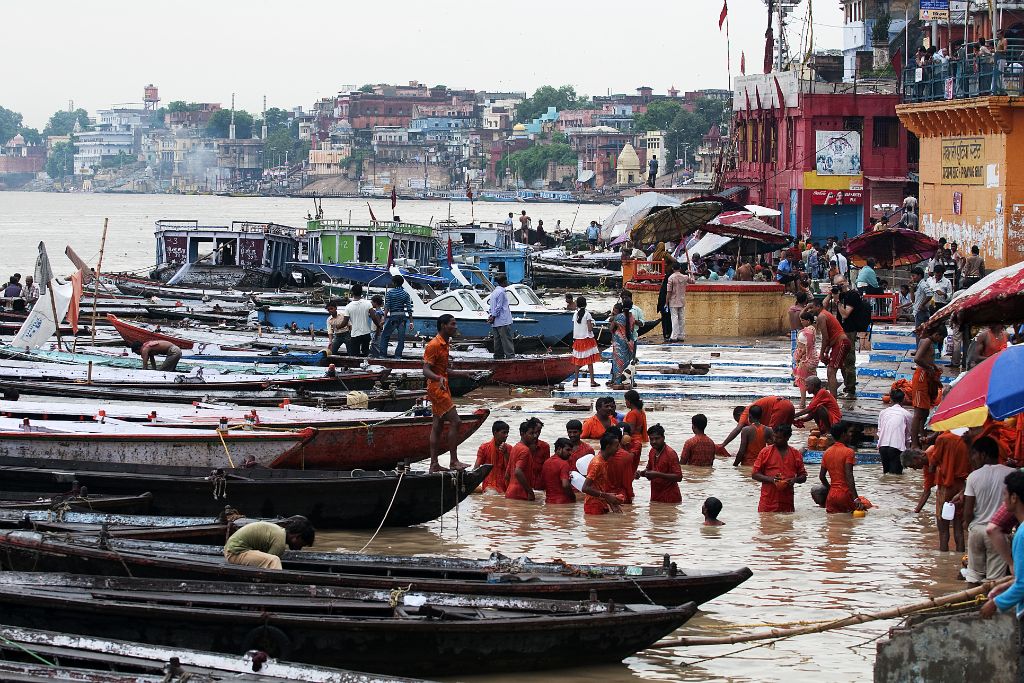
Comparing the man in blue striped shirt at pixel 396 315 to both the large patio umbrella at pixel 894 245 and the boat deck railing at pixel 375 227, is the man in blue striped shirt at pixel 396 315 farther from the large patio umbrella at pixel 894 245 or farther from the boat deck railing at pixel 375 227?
the boat deck railing at pixel 375 227

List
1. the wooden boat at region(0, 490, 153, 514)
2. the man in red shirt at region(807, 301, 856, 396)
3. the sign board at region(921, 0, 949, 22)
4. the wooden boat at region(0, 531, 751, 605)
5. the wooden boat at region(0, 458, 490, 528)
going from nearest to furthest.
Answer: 1. the wooden boat at region(0, 531, 751, 605)
2. the wooden boat at region(0, 490, 153, 514)
3. the wooden boat at region(0, 458, 490, 528)
4. the man in red shirt at region(807, 301, 856, 396)
5. the sign board at region(921, 0, 949, 22)

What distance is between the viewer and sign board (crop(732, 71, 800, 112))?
4369cm

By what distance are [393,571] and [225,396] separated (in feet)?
25.6

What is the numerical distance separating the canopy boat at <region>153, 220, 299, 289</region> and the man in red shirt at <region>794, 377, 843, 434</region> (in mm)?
23273

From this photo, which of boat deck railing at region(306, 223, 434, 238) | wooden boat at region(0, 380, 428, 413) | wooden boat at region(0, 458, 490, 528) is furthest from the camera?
boat deck railing at region(306, 223, 434, 238)

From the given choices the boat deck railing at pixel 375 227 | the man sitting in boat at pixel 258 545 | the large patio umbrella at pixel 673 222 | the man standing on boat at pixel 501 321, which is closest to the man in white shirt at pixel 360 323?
the man standing on boat at pixel 501 321

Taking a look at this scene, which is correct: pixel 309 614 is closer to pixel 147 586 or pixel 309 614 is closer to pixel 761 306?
pixel 147 586

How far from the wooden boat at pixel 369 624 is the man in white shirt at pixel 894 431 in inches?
216

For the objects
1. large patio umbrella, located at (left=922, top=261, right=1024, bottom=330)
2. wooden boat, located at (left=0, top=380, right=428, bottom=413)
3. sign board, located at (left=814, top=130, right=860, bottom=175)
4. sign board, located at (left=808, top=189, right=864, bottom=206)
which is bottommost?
wooden boat, located at (left=0, top=380, right=428, bottom=413)

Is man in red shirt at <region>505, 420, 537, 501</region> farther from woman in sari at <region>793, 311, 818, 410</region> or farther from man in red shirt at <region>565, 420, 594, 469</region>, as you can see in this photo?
woman in sari at <region>793, 311, 818, 410</region>

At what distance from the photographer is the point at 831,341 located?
17.6 m

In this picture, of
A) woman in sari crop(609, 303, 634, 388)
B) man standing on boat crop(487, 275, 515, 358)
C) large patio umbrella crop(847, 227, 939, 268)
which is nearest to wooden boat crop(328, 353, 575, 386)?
man standing on boat crop(487, 275, 515, 358)

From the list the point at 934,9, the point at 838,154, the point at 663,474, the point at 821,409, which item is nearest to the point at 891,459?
the point at 821,409

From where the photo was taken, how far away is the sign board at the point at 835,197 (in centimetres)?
4209
